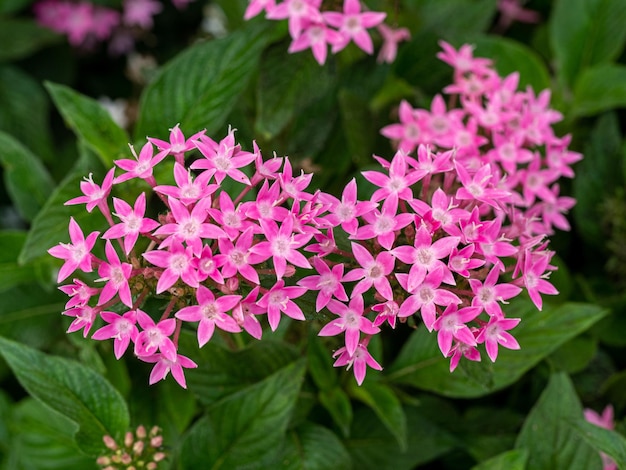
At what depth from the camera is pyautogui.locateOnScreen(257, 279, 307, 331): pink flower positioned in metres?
0.76

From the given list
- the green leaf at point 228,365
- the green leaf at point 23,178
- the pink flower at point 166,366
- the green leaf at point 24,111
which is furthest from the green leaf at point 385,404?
the green leaf at point 24,111

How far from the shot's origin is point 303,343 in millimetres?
1124

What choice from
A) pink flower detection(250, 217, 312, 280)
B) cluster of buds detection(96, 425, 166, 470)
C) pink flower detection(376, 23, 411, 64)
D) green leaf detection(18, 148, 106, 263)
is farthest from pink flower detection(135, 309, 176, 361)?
pink flower detection(376, 23, 411, 64)

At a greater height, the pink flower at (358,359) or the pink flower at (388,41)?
the pink flower at (388,41)

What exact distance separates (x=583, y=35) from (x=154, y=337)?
46.1 inches

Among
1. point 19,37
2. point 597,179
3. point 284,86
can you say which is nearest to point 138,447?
point 284,86

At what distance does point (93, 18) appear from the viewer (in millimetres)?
1817

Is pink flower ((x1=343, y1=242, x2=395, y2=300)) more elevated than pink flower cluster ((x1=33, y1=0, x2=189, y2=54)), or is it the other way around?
pink flower ((x1=343, y1=242, x2=395, y2=300))

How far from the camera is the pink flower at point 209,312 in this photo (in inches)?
29.7

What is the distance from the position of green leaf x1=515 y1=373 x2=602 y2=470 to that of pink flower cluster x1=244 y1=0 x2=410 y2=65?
58cm

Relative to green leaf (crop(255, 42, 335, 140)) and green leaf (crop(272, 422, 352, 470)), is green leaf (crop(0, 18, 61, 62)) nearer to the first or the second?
green leaf (crop(255, 42, 335, 140))

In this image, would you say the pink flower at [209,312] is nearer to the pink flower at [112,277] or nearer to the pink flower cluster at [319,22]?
the pink flower at [112,277]

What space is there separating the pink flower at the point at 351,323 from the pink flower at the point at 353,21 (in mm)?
487

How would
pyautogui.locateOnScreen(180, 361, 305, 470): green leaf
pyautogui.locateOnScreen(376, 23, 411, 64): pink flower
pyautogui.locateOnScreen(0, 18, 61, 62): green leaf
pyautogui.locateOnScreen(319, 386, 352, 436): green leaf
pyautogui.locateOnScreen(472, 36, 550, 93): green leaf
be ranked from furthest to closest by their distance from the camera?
pyautogui.locateOnScreen(0, 18, 61, 62): green leaf, pyautogui.locateOnScreen(472, 36, 550, 93): green leaf, pyautogui.locateOnScreen(376, 23, 411, 64): pink flower, pyautogui.locateOnScreen(319, 386, 352, 436): green leaf, pyautogui.locateOnScreen(180, 361, 305, 470): green leaf
